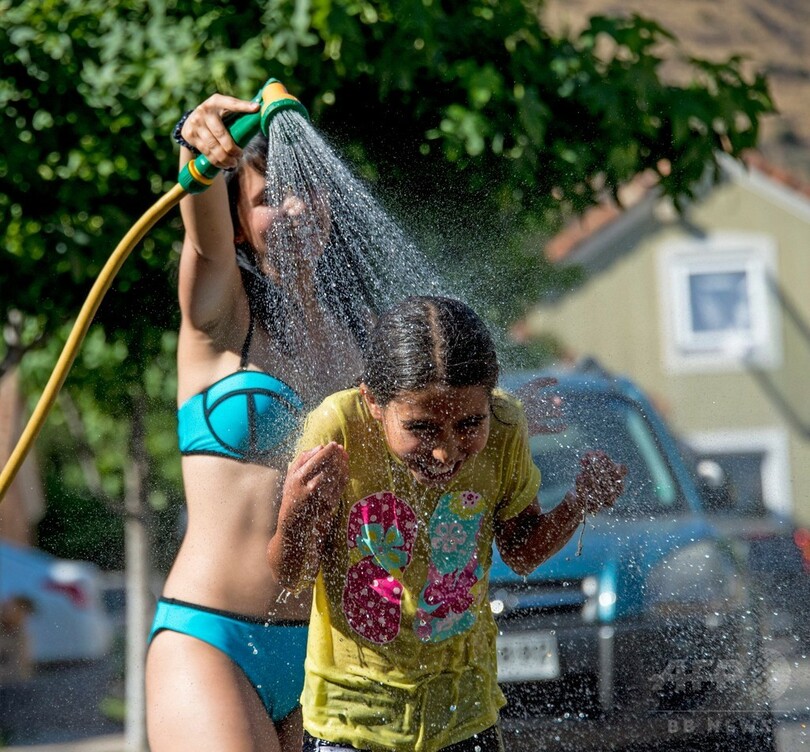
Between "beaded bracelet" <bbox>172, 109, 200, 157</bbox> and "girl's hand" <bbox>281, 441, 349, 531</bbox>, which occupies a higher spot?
"beaded bracelet" <bbox>172, 109, 200, 157</bbox>

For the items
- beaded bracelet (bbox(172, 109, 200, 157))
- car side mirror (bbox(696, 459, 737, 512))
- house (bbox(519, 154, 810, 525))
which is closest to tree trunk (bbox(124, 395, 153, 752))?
car side mirror (bbox(696, 459, 737, 512))

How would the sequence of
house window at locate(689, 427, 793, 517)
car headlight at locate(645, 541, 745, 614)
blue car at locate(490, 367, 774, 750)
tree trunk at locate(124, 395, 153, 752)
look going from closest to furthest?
blue car at locate(490, 367, 774, 750) < car headlight at locate(645, 541, 745, 614) < tree trunk at locate(124, 395, 153, 752) < house window at locate(689, 427, 793, 517)

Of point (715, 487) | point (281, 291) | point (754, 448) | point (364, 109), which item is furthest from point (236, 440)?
point (754, 448)

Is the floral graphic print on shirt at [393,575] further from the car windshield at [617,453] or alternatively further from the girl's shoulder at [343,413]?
the car windshield at [617,453]

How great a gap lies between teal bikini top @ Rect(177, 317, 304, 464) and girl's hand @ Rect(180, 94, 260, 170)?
13.9 inches

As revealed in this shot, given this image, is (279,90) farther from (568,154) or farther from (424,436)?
(568,154)

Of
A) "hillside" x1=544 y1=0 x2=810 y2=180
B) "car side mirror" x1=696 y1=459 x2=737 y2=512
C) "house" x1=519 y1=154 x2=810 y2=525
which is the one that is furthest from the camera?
"hillside" x1=544 y1=0 x2=810 y2=180

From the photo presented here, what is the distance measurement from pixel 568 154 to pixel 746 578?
1.26 meters

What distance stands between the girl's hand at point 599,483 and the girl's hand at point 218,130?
2.40 ft

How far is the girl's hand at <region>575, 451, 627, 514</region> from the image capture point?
2.01 m

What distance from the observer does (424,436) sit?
1889mm

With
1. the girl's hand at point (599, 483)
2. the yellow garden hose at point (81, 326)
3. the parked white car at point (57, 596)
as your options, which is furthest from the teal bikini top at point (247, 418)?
the parked white car at point (57, 596)

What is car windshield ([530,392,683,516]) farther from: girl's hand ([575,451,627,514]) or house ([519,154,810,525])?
house ([519,154,810,525])

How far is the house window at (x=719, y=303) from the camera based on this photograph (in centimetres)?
1945
